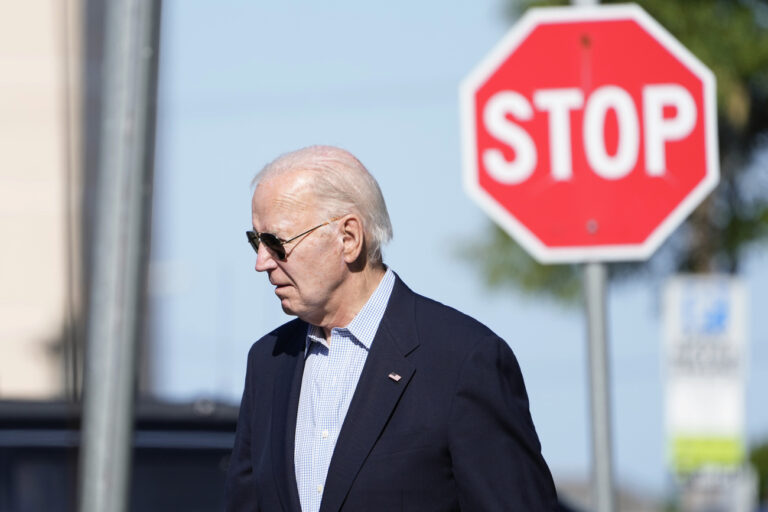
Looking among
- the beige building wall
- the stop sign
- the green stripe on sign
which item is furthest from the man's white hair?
the green stripe on sign

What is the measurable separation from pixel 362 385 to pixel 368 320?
0.16 m

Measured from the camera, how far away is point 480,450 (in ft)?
10.7

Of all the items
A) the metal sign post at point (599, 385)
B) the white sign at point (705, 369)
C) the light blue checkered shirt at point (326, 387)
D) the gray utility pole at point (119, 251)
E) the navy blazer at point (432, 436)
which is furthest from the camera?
the white sign at point (705, 369)

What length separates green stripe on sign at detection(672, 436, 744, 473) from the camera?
34.0ft

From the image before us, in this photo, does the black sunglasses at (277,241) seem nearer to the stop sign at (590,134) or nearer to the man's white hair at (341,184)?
the man's white hair at (341,184)

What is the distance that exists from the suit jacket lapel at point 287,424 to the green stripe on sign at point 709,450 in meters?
7.07

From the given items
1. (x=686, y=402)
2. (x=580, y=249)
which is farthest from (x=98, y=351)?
(x=686, y=402)

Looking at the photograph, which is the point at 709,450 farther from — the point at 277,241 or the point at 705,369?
the point at 277,241

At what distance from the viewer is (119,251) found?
4.21 meters

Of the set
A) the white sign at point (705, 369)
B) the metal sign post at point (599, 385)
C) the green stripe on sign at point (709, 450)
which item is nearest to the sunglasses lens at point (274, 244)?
the metal sign post at point (599, 385)

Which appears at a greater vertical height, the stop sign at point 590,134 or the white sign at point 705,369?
the stop sign at point 590,134

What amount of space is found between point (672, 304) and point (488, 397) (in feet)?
23.7

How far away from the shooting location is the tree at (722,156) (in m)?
18.9

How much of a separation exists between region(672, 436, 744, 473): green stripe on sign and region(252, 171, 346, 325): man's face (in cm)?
720
